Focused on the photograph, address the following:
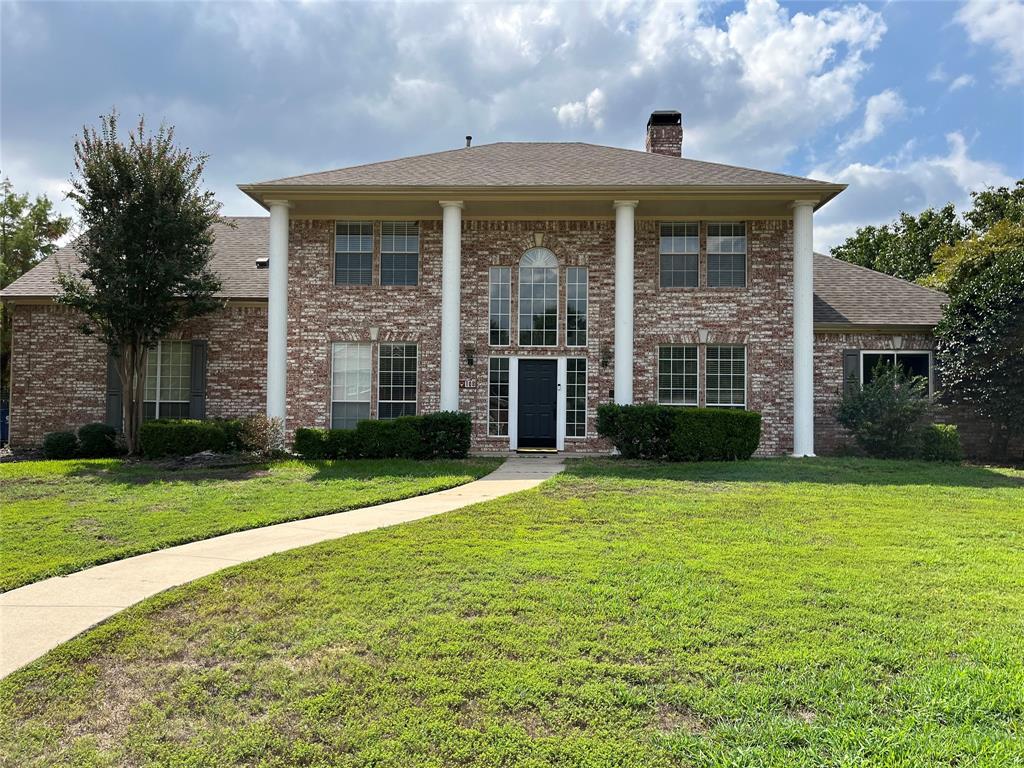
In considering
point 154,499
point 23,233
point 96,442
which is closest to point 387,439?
point 154,499

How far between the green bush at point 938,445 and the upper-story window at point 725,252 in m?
5.35

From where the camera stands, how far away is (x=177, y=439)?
14.0 meters

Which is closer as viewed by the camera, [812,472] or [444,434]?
[812,472]

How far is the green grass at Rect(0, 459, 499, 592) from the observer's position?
22.2 feet

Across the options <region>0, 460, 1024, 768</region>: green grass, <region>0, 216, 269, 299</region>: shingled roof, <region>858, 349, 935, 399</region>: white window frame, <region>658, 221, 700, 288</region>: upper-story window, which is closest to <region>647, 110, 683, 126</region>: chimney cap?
<region>658, 221, 700, 288</region>: upper-story window

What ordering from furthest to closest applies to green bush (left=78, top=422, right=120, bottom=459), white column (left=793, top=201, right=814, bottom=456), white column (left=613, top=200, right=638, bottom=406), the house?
1. the house
2. green bush (left=78, top=422, right=120, bottom=459)
3. white column (left=793, top=201, right=814, bottom=456)
4. white column (left=613, top=200, right=638, bottom=406)

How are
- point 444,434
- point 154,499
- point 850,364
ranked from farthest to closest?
point 850,364, point 444,434, point 154,499

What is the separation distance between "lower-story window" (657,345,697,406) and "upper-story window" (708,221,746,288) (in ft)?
5.83

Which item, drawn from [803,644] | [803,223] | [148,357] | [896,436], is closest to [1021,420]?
[896,436]

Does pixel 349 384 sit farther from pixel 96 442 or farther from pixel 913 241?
pixel 913 241

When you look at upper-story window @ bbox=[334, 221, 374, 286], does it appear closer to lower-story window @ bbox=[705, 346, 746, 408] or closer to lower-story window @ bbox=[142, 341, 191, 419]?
lower-story window @ bbox=[142, 341, 191, 419]

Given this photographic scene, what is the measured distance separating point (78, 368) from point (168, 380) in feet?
7.69

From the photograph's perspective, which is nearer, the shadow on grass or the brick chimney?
the shadow on grass

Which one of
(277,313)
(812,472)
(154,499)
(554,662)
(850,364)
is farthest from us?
(850,364)
